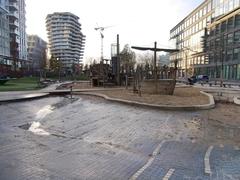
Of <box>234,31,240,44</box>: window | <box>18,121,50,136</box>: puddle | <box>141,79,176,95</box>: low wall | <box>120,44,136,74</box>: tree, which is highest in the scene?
<box>234,31,240,44</box>: window

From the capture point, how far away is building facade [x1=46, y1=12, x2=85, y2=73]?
123625mm

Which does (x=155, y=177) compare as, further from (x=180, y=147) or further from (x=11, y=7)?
(x=11, y=7)

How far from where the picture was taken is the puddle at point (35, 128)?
8.34 metres

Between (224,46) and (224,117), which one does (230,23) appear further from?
(224,117)

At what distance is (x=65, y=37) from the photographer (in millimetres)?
125500

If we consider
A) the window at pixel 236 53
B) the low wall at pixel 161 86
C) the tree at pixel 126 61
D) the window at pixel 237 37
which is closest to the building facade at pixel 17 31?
the tree at pixel 126 61

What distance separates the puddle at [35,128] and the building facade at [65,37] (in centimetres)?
11259

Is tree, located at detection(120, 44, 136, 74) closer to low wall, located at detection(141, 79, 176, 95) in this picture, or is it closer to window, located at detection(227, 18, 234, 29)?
low wall, located at detection(141, 79, 176, 95)

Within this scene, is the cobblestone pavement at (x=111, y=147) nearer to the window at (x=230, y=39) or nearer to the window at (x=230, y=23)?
the window at (x=230, y=39)

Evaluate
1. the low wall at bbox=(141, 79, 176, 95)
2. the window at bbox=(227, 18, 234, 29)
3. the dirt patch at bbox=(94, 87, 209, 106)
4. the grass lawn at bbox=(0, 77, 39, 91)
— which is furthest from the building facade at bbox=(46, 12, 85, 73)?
the dirt patch at bbox=(94, 87, 209, 106)

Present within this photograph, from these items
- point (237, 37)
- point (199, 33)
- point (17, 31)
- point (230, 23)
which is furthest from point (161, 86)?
point (17, 31)

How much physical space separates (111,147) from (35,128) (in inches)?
129

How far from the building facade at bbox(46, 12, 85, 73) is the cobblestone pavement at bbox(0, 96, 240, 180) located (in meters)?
113

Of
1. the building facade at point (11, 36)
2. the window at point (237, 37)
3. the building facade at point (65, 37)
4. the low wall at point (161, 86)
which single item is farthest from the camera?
the building facade at point (65, 37)
